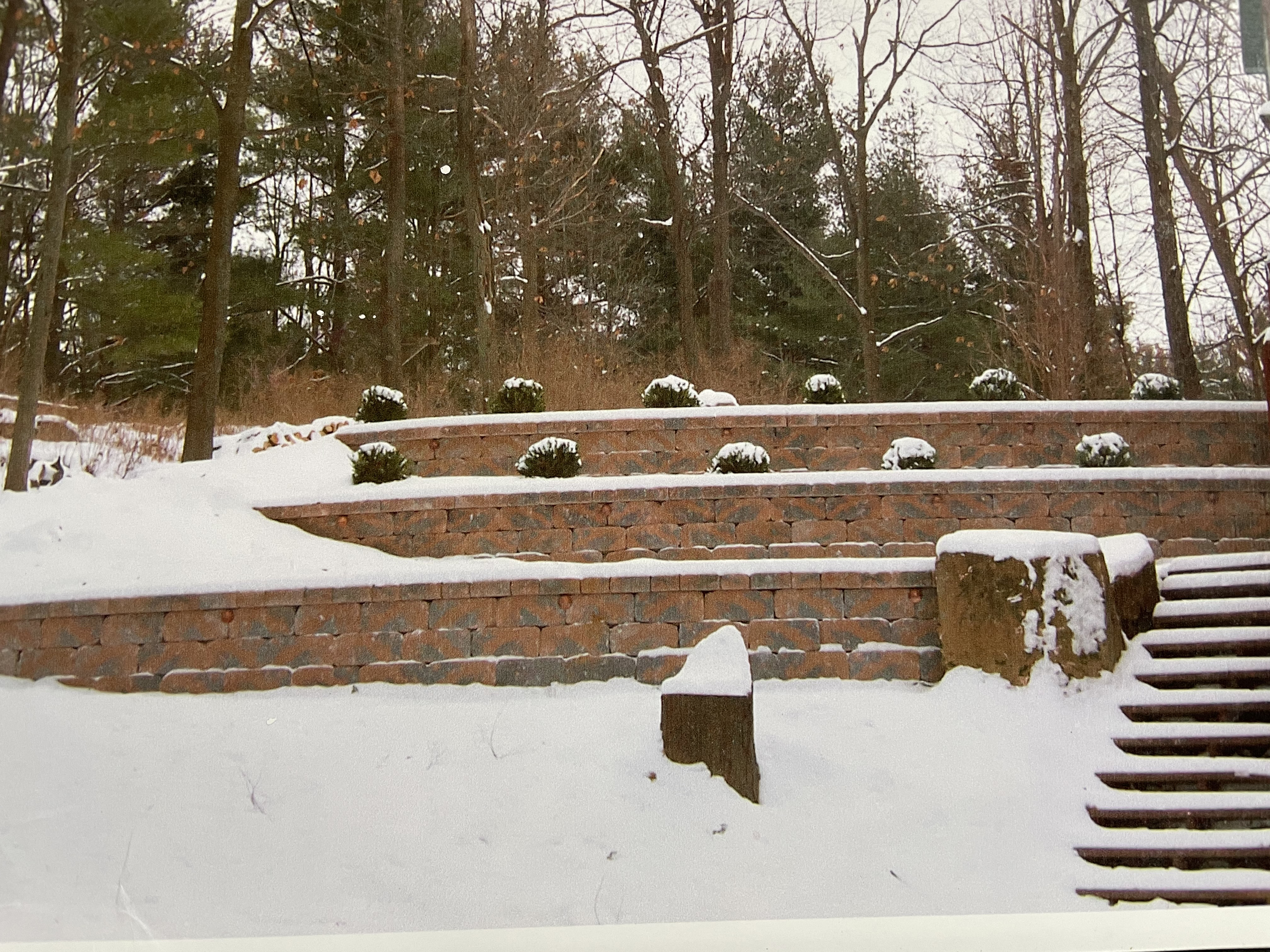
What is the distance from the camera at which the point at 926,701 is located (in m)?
3.75

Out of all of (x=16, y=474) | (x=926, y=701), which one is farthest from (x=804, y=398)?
(x=16, y=474)

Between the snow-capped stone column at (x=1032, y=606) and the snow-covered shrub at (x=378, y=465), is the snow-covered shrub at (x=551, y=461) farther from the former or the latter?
the snow-capped stone column at (x=1032, y=606)

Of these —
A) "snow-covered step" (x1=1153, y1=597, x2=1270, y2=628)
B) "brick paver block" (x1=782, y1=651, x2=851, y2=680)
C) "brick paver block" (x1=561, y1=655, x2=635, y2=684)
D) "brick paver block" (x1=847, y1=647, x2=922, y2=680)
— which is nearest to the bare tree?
"brick paver block" (x1=561, y1=655, x2=635, y2=684)

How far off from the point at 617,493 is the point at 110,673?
2.66m

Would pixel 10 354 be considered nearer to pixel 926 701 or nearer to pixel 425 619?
pixel 425 619

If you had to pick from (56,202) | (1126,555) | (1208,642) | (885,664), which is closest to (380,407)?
(56,202)

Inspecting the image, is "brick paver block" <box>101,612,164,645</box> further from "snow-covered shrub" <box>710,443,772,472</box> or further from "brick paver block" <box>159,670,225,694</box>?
"snow-covered shrub" <box>710,443,772,472</box>

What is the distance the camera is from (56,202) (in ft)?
9.60

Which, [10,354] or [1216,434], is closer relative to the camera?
[10,354]

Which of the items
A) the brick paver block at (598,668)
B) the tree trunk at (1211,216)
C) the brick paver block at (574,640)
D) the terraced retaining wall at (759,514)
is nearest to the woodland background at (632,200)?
the tree trunk at (1211,216)

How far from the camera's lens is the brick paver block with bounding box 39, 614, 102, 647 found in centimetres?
330

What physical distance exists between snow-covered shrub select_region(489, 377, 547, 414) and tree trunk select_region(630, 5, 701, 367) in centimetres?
385

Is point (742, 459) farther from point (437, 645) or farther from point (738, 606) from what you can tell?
point (437, 645)

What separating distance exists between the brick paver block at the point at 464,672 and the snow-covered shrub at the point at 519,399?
330cm
